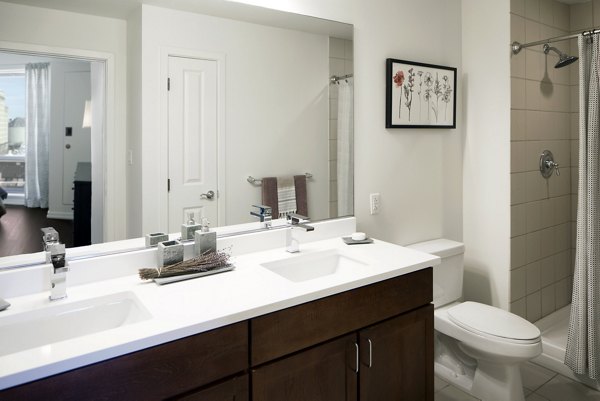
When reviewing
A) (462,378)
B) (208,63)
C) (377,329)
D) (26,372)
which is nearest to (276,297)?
(377,329)

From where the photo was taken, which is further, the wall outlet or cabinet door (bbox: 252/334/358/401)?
the wall outlet

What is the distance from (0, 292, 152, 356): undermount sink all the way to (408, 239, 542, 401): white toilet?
59.9 inches

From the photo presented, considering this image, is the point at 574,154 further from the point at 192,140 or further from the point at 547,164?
the point at 192,140

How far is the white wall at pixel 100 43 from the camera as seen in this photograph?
132 cm

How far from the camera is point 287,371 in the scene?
1.25 metres

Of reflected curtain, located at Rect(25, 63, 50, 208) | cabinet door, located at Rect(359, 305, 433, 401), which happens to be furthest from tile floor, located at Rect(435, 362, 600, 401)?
reflected curtain, located at Rect(25, 63, 50, 208)

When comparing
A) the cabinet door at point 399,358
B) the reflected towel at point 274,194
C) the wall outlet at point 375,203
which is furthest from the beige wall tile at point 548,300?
the reflected towel at point 274,194

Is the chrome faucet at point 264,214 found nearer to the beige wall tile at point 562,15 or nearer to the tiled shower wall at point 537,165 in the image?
the tiled shower wall at point 537,165

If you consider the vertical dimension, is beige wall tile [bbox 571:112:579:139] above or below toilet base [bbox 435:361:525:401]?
above

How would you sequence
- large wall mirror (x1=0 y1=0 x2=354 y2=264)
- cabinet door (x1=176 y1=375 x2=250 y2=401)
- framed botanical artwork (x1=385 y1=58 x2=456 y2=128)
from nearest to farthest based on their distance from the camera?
cabinet door (x1=176 y1=375 x2=250 y2=401), large wall mirror (x1=0 y1=0 x2=354 y2=264), framed botanical artwork (x1=385 y1=58 x2=456 y2=128)

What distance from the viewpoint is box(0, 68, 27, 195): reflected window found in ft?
4.28

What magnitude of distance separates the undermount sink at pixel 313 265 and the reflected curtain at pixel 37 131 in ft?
2.72

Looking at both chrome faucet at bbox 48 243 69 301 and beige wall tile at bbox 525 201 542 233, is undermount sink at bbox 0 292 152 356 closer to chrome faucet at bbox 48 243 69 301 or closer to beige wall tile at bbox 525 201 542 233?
chrome faucet at bbox 48 243 69 301

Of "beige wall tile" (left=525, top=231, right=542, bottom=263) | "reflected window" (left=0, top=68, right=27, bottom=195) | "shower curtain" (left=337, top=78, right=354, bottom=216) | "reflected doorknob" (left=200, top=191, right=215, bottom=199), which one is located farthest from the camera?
"beige wall tile" (left=525, top=231, right=542, bottom=263)
